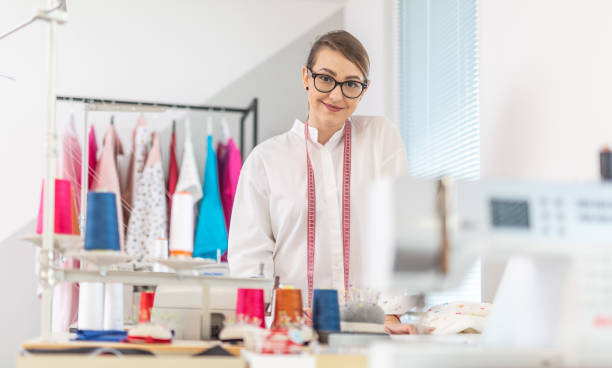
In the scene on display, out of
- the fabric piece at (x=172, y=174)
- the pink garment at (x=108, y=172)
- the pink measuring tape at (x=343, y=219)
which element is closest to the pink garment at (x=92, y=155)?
the pink garment at (x=108, y=172)

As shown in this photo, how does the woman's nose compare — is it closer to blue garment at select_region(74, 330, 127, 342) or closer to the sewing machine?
the sewing machine

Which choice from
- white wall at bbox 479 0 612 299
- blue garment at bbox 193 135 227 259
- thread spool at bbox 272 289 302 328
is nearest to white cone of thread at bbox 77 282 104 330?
thread spool at bbox 272 289 302 328

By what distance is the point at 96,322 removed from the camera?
2.39 metres

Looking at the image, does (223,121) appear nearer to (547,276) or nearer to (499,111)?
(499,111)

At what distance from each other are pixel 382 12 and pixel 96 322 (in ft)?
7.67

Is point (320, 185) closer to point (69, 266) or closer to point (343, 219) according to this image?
point (343, 219)

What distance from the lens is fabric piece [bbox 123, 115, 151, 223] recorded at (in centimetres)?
395

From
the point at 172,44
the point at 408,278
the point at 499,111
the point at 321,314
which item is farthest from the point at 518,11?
the point at 172,44

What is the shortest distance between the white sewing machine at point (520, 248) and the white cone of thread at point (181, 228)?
0.73 metres

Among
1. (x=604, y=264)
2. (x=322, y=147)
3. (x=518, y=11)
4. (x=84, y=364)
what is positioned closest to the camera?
(x=604, y=264)

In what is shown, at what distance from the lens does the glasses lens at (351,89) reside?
2455mm

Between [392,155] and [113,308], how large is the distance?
3.80ft

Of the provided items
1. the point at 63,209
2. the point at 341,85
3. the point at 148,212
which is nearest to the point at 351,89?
the point at 341,85

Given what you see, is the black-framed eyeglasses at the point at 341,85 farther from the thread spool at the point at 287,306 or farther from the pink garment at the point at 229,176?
the pink garment at the point at 229,176
